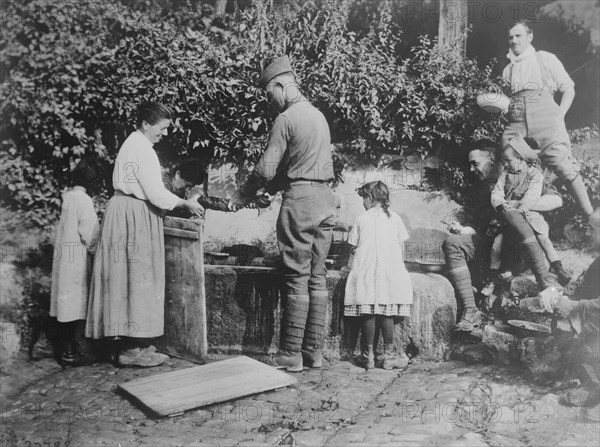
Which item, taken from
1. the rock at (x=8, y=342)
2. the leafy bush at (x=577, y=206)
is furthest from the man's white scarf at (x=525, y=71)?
the rock at (x=8, y=342)

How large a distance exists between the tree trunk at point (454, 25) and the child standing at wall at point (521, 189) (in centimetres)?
186

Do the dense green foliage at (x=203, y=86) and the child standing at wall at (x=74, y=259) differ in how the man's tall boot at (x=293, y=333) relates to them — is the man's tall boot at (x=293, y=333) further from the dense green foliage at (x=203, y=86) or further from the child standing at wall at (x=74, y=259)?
the dense green foliage at (x=203, y=86)

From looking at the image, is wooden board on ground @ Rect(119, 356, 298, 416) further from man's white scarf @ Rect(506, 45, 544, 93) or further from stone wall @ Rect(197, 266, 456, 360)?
man's white scarf @ Rect(506, 45, 544, 93)

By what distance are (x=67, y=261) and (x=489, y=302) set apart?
4055mm

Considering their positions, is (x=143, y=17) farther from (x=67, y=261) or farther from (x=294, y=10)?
(x=67, y=261)

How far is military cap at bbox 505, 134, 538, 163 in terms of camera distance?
226 inches

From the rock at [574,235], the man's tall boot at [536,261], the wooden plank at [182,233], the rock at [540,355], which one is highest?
the rock at [574,235]

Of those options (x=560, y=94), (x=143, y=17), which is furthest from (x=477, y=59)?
(x=143, y=17)

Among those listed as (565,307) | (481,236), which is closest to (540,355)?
(565,307)

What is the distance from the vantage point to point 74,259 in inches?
223

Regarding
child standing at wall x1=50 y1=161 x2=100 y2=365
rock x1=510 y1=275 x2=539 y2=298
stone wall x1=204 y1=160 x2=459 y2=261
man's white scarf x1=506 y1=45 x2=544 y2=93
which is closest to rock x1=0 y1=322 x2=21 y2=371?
child standing at wall x1=50 y1=161 x2=100 y2=365

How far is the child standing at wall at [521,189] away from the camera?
555 centimetres

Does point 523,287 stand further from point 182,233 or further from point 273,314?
point 182,233

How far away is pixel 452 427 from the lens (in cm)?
414
